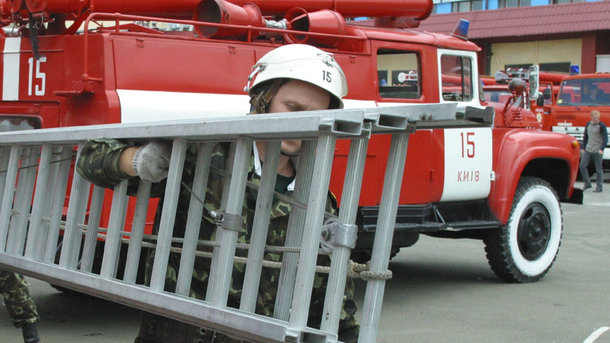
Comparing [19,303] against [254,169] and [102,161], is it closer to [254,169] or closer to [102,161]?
[102,161]

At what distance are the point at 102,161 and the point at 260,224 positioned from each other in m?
0.53

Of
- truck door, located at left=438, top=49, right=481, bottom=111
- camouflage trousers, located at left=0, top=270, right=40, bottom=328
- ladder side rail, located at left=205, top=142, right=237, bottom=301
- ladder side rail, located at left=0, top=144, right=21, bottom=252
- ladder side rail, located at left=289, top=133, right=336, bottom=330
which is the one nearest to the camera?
ladder side rail, located at left=289, top=133, right=336, bottom=330

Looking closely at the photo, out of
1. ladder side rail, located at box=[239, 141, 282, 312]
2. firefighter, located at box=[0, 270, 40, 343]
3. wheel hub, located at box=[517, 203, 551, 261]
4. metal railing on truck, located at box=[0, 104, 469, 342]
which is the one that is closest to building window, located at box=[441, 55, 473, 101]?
wheel hub, located at box=[517, 203, 551, 261]

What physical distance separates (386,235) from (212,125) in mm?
510

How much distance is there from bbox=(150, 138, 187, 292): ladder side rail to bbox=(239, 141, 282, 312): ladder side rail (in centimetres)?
→ 28

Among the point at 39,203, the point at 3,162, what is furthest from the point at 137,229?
the point at 3,162

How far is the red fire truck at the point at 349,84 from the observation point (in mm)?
6082

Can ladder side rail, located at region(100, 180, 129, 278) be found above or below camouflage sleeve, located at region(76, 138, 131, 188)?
below

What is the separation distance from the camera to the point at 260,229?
2191mm

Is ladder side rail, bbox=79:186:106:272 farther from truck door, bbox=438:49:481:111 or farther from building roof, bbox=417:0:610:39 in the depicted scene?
building roof, bbox=417:0:610:39

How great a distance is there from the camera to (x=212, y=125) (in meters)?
2.19

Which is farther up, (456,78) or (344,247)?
(456,78)

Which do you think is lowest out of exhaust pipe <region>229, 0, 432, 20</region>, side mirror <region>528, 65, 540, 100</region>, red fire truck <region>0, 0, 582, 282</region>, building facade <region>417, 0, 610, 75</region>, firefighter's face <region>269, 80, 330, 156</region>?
firefighter's face <region>269, 80, 330, 156</region>

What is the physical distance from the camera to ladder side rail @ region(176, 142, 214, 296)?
2.36 metres
